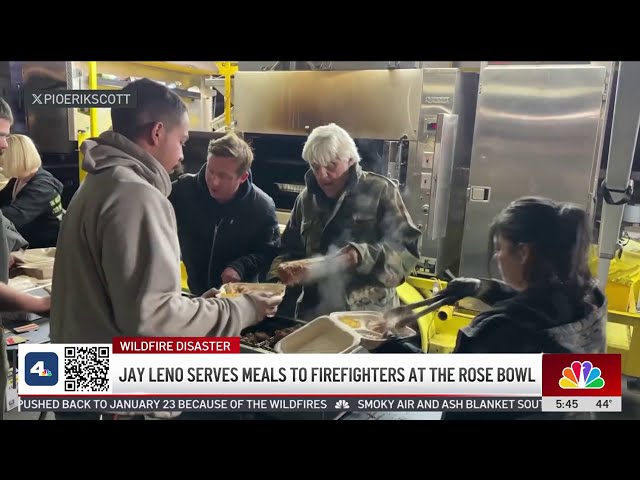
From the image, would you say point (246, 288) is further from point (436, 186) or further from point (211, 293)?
point (436, 186)

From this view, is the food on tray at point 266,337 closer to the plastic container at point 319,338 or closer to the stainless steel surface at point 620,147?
the plastic container at point 319,338

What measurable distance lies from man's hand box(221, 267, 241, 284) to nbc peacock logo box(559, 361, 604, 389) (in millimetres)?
1670

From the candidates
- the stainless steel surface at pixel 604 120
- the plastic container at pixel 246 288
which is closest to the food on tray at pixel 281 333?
the plastic container at pixel 246 288

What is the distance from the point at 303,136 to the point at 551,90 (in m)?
1.38

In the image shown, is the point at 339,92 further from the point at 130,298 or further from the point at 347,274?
the point at 130,298

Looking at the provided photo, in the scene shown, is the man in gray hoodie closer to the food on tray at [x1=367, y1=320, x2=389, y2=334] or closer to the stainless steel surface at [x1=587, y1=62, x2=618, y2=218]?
the food on tray at [x1=367, y1=320, x2=389, y2=334]

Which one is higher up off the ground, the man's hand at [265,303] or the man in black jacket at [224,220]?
the man in black jacket at [224,220]

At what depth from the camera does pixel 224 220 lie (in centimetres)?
254

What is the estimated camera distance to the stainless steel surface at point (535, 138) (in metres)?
2.77

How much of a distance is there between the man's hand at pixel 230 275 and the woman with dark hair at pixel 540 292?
41.7 inches

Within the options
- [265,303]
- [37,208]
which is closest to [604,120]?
[265,303]

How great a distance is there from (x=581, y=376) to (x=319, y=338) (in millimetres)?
1308

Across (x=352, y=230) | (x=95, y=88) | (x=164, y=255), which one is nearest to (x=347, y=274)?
(x=352, y=230)

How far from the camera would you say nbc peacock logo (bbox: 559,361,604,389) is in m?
2.59
